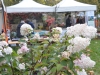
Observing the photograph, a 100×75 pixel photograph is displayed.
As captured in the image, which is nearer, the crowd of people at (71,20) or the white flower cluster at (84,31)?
the white flower cluster at (84,31)

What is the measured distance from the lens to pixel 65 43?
89.4 inches

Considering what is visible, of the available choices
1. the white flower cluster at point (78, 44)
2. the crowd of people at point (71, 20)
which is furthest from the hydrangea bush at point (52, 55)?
the crowd of people at point (71, 20)

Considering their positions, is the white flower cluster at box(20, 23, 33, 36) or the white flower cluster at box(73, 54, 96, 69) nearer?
the white flower cluster at box(73, 54, 96, 69)

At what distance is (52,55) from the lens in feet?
7.63

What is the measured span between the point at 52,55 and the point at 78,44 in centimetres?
41

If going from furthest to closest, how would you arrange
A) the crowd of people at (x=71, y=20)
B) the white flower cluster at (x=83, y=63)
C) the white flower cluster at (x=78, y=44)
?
the crowd of people at (x=71, y=20) → the white flower cluster at (x=83, y=63) → the white flower cluster at (x=78, y=44)

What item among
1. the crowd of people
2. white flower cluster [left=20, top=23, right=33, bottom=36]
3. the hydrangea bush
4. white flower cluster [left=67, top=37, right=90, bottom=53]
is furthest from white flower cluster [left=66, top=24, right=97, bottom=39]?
the crowd of people

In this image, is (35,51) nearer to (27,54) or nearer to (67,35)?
(27,54)

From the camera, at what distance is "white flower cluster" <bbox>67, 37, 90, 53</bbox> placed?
6.42 ft

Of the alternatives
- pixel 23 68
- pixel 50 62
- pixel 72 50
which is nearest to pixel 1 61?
pixel 23 68

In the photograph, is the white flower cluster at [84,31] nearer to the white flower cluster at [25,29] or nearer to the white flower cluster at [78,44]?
the white flower cluster at [78,44]

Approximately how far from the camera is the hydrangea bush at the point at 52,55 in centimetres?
204

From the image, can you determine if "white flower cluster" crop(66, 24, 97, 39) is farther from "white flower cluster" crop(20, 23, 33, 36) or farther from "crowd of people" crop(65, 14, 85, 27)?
"crowd of people" crop(65, 14, 85, 27)

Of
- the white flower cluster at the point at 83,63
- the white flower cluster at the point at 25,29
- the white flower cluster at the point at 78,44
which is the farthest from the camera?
the white flower cluster at the point at 25,29
